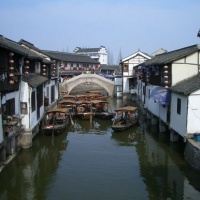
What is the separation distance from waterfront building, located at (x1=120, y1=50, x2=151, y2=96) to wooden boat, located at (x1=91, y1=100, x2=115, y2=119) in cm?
1874

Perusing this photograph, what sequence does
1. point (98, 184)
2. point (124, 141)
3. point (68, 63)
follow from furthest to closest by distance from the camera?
point (68, 63)
point (124, 141)
point (98, 184)

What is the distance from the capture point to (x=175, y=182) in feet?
49.8

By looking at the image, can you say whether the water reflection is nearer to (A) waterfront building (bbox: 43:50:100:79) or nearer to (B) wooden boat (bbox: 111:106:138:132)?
(B) wooden boat (bbox: 111:106:138:132)

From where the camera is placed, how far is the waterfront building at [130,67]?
2124 inches

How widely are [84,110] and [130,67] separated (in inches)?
876

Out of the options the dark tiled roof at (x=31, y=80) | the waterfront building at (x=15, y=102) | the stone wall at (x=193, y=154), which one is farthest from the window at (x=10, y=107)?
the stone wall at (x=193, y=154)

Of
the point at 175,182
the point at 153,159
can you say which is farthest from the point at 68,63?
the point at 175,182

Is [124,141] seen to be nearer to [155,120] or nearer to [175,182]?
[155,120]

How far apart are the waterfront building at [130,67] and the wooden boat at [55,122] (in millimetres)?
27256

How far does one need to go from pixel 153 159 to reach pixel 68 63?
1996 inches

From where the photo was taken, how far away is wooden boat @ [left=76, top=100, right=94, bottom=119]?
107 ft

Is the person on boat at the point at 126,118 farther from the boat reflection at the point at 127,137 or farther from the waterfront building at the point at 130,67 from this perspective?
the waterfront building at the point at 130,67

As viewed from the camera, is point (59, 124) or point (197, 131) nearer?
point (197, 131)

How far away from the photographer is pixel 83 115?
32844mm
